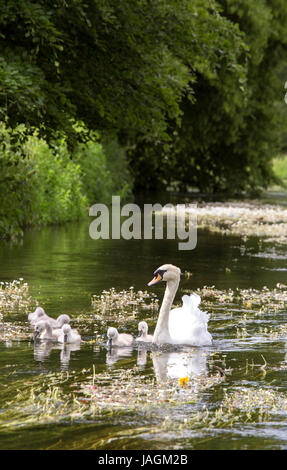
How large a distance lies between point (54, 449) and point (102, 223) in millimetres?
23922

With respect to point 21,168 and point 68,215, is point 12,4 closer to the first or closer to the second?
point 21,168

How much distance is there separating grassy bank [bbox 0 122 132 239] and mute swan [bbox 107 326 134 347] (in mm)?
7808

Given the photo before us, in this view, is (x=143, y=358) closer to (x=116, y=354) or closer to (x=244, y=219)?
(x=116, y=354)

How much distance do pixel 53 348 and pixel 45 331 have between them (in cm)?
36

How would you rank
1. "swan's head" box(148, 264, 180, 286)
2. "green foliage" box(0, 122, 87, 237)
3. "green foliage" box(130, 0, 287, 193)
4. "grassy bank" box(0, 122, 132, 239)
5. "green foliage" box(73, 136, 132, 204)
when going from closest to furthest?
"swan's head" box(148, 264, 180, 286), "grassy bank" box(0, 122, 132, 239), "green foliage" box(0, 122, 87, 237), "green foliage" box(73, 136, 132, 204), "green foliage" box(130, 0, 287, 193)

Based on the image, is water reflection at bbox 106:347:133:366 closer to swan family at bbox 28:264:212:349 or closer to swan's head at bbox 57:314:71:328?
swan family at bbox 28:264:212:349

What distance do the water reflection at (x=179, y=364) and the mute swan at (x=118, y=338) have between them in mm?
391

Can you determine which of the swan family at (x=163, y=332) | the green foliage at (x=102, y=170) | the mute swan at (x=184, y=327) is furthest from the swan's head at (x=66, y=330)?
the green foliage at (x=102, y=170)

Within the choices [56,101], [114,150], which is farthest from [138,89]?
[114,150]

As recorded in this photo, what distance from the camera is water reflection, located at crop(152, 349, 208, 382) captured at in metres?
10.2

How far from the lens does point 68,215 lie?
30.3 meters

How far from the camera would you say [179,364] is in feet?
35.4

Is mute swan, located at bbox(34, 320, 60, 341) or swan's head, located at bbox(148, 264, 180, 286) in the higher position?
swan's head, located at bbox(148, 264, 180, 286)

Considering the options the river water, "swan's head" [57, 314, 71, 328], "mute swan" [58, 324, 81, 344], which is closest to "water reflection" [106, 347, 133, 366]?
the river water
